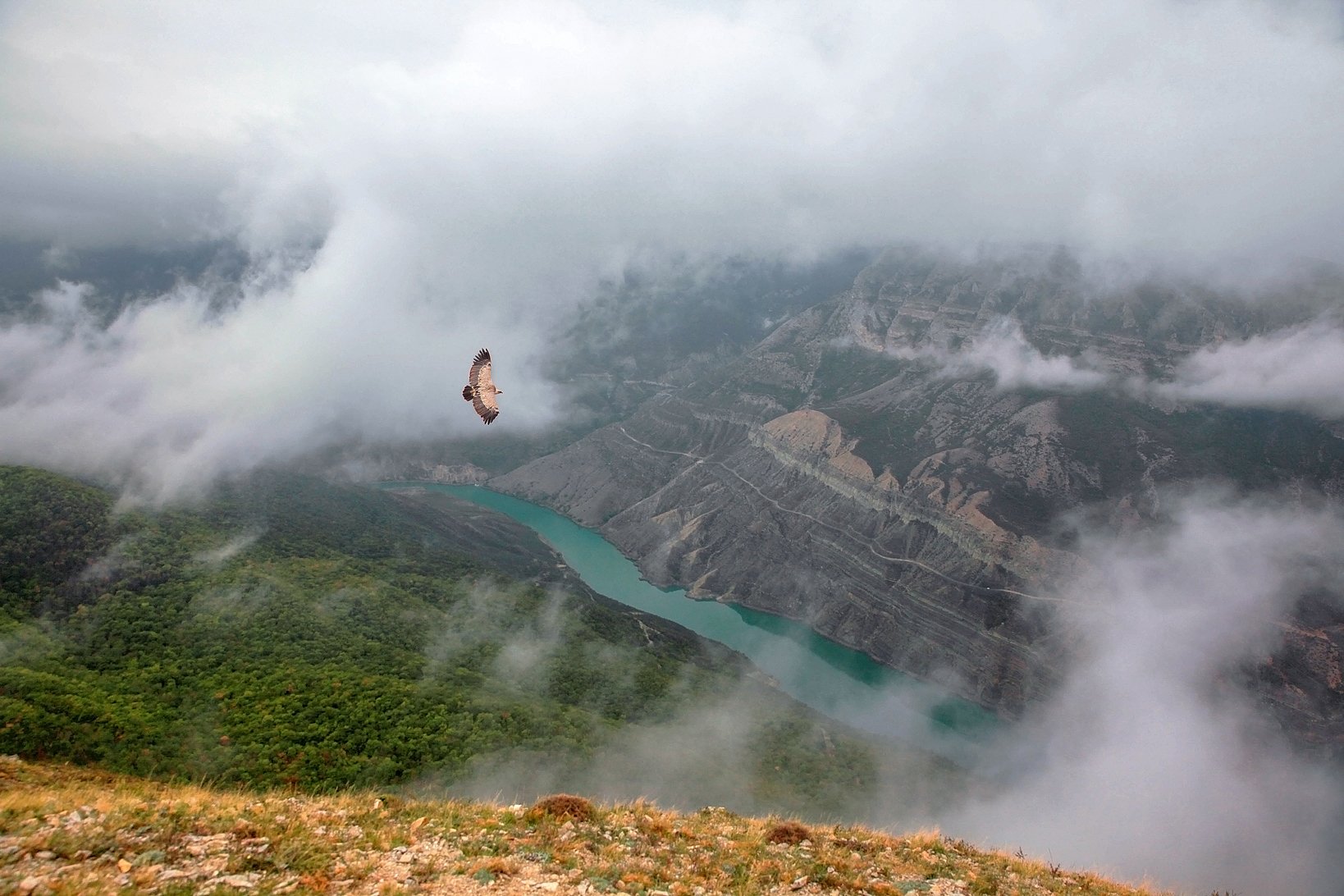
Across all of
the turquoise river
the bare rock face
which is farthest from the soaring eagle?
the bare rock face

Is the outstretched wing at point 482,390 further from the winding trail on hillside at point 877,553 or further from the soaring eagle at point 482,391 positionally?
the winding trail on hillside at point 877,553

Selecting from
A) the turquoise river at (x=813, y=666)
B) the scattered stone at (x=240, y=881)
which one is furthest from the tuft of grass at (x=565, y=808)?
the turquoise river at (x=813, y=666)

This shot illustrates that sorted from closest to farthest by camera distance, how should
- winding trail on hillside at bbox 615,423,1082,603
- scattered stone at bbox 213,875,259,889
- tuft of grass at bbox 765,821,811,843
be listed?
scattered stone at bbox 213,875,259,889 < tuft of grass at bbox 765,821,811,843 < winding trail on hillside at bbox 615,423,1082,603

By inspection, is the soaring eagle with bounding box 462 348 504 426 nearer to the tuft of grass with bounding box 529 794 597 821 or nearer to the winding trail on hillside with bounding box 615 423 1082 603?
the tuft of grass with bounding box 529 794 597 821

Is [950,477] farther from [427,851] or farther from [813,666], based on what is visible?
[427,851]

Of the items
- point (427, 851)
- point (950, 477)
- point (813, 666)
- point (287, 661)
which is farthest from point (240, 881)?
point (950, 477)

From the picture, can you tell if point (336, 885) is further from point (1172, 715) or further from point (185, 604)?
point (1172, 715)

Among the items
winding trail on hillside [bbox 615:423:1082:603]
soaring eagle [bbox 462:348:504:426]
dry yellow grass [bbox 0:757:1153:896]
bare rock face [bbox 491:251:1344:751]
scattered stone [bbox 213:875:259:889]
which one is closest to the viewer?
scattered stone [bbox 213:875:259:889]
